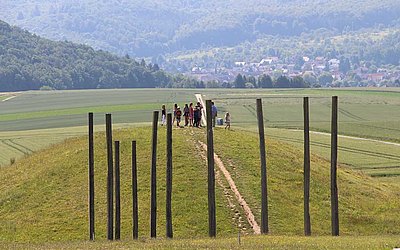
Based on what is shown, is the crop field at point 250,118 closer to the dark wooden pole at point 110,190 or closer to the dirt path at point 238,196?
the dirt path at point 238,196

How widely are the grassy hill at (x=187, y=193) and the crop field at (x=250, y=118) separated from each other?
51.7ft

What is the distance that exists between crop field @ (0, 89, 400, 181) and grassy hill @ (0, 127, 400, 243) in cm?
1577

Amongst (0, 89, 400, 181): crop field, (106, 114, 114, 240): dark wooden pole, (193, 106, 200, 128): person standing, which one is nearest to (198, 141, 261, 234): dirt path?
(193, 106, 200, 128): person standing

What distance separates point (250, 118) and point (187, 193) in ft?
259

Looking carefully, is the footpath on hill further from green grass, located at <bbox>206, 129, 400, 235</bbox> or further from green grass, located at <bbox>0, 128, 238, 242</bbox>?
green grass, located at <bbox>0, 128, 238, 242</bbox>

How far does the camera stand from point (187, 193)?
1940 inches

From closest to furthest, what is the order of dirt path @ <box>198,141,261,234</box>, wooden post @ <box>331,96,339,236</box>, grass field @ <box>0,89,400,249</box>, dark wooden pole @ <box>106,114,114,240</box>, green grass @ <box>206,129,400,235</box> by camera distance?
grass field @ <box>0,89,400,249</box>, dark wooden pole @ <box>106,114,114,240</box>, wooden post @ <box>331,96,339,236</box>, dirt path @ <box>198,141,261,234</box>, green grass @ <box>206,129,400,235</box>

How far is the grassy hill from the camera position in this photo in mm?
45812

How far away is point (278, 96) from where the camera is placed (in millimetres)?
176500

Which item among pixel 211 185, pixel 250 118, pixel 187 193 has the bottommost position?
pixel 187 193

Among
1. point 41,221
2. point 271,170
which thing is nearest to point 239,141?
point 271,170

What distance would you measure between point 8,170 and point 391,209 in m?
27.4

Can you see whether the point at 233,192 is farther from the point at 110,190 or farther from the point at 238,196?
the point at 110,190

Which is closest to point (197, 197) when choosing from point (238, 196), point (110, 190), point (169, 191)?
point (238, 196)
